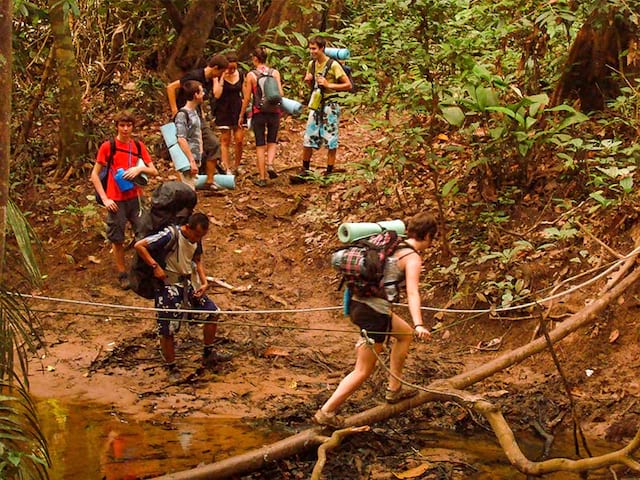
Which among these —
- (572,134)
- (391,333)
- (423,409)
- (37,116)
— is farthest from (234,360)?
(37,116)

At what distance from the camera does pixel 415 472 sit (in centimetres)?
682

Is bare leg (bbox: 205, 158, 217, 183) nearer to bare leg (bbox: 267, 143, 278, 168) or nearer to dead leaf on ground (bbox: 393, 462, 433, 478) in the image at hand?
bare leg (bbox: 267, 143, 278, 168)

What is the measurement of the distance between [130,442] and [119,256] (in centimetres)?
341

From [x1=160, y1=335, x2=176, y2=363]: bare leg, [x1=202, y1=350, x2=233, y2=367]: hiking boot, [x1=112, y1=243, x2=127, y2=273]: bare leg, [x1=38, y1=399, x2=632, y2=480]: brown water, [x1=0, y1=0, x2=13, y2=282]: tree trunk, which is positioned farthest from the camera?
[x1=112, y1=243, x2=127, y2=273]: bare leg

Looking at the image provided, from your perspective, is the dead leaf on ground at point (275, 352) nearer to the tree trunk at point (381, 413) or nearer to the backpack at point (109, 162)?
the tree trunk at point (381, 413)

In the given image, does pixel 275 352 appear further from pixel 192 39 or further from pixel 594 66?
pixel 192 39

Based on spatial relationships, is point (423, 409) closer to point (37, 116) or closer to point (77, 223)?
point (77, 223)

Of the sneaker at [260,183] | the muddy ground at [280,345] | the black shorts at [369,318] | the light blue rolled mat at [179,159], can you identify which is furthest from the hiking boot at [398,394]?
the sneaker at [260,183]

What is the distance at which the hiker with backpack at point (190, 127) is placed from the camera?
1047 cm

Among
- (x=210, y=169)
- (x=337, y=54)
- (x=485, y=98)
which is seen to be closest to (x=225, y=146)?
(x=210, y=169)

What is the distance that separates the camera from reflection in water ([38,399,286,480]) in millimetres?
7035

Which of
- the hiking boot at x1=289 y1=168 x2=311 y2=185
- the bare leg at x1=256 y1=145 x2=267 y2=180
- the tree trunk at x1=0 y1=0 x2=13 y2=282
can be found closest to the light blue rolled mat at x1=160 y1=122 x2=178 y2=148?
the bare leg at x1=256 y1=145 x2=267 y2=180

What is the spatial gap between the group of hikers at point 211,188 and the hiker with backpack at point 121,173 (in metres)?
0.01

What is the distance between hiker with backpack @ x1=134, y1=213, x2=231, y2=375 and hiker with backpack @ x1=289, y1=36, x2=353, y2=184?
3789 mm
